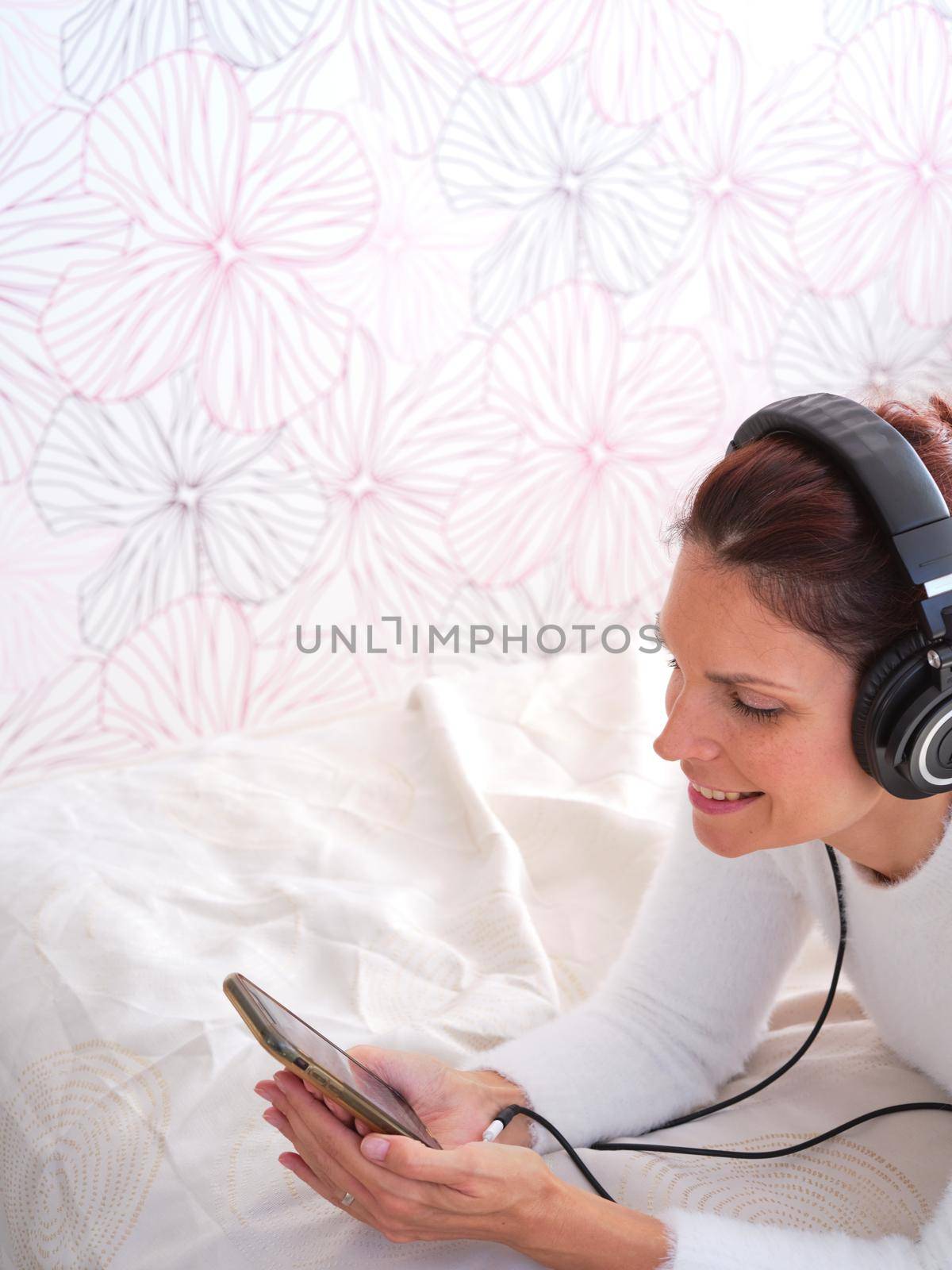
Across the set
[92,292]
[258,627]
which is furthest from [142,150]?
[258,627]

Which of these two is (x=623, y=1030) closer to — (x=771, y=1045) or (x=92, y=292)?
(x=771, y=1045)

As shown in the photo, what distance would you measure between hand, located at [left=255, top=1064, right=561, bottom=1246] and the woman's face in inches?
10.4

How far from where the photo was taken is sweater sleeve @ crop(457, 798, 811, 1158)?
0.94 m

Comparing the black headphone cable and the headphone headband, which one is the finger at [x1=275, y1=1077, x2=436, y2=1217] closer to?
the black headphone cable

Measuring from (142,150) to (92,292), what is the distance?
7.7 inches

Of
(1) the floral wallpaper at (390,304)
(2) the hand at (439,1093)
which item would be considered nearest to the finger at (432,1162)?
(2) the hand at (439,1093)

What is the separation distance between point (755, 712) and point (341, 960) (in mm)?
504

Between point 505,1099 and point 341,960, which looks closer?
point 505,1099

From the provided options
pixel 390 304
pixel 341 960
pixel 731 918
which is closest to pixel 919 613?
pixel 731 918

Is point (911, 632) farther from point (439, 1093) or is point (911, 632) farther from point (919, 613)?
point (439, 1093)

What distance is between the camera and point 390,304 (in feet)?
5.73

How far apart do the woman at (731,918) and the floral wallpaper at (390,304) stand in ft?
3.19

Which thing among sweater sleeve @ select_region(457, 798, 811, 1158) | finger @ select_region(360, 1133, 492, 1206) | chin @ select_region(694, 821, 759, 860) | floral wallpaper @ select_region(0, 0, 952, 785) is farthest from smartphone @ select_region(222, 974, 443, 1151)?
floral wallpaper @ select_region(0, 0, 952, 785)

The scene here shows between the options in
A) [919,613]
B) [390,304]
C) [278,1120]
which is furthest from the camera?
[390,304]
